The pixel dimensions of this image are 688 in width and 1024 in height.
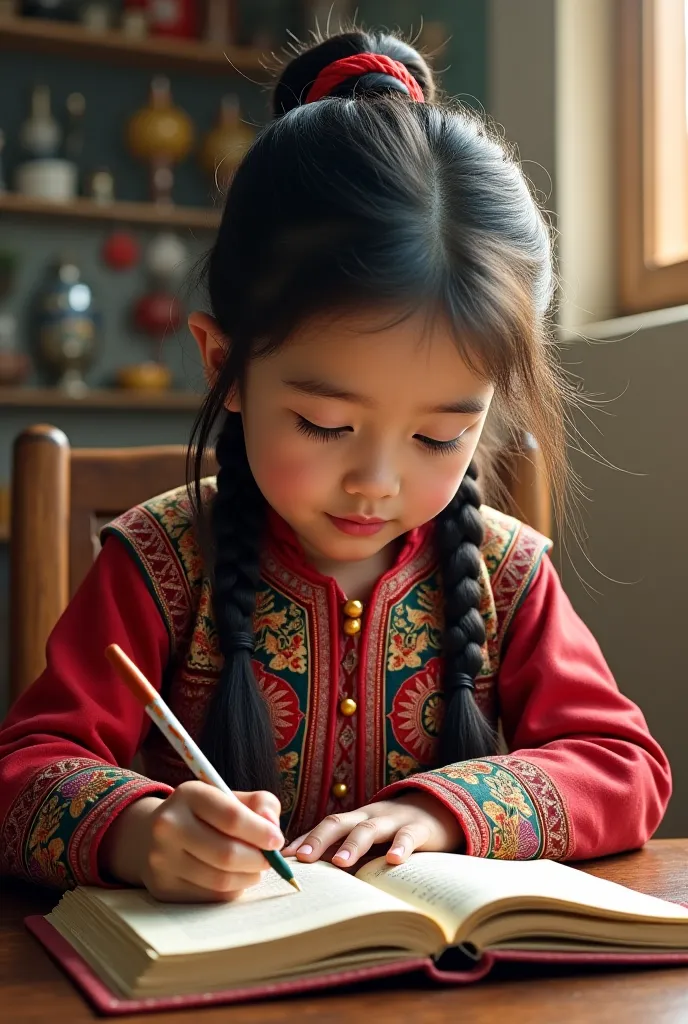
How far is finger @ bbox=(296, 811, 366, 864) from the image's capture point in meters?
0.79

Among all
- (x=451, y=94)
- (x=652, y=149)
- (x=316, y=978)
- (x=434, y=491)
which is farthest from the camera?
(x=451, y=94)

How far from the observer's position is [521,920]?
0.65 metres

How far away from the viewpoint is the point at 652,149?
1958 millimetres

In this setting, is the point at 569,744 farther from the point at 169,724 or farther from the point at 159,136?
the point at 159,136

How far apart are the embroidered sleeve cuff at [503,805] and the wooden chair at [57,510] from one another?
47cm

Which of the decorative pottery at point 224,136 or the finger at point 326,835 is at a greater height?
the decorative pottery at point 224,136

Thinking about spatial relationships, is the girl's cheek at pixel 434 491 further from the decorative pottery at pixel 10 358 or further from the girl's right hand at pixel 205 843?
the decorative pottery at pixel 10 358

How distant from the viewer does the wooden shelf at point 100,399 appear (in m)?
3.14

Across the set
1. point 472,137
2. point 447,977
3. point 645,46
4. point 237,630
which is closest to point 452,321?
point 472,137

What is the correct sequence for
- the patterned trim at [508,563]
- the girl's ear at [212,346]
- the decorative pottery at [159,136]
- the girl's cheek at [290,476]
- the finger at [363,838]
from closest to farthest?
the finger at [363,838] → the girl's cheek at [290,476] → the girl's ear at [212,346] → the patterned trim at [508,563] → the decorative pottery at [159,136]

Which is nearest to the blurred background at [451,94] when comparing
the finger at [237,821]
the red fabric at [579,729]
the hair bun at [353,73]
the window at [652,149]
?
the window at [652,149]

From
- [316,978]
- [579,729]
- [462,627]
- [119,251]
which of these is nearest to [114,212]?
[119,251]

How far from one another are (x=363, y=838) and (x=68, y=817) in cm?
20

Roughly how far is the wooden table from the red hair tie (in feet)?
2.24
